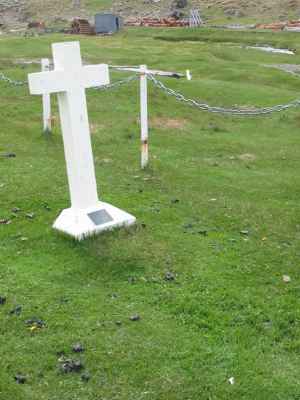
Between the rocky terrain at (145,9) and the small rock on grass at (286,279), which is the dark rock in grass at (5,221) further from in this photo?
the rocky terrain at (145,9)

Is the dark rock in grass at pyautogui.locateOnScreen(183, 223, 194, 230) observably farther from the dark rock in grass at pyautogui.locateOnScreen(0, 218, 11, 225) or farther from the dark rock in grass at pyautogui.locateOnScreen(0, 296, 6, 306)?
the dark rock in grass at pyautogui.locateOnScreen(0, 296, 6, 306)

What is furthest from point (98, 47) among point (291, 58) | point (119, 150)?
point (119, 150)

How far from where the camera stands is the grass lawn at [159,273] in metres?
5.42

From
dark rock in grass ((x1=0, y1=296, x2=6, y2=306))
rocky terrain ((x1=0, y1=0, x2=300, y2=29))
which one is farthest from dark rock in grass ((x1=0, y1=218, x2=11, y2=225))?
rocky terrain ((x1=0, y1=0, x2=300, y2=29))

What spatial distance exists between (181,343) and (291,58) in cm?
2625

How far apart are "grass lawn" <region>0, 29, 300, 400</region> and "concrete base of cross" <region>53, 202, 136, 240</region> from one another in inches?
4.8

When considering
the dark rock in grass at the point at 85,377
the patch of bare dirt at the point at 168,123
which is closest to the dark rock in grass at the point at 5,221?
the dark rock in grass at the point at 85,377

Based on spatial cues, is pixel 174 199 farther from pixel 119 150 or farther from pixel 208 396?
pixel 208 396

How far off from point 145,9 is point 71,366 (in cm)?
6543

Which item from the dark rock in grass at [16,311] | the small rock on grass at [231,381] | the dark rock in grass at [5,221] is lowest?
the small rock on grass at [231,381]

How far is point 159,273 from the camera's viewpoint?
7.12m

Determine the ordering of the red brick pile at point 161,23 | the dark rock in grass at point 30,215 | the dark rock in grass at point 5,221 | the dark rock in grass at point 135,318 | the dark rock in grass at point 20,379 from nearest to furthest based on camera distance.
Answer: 1. the dark rock in grass at point 20,379
2. the dark rock in grass at point 135,318
3. the dark rock in grass at point 5,221
4. the dark rock in grass at point 30,215
5. the red brick pile at point 161,23

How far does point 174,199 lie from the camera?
32.1 feet

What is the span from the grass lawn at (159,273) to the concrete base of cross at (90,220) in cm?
12
